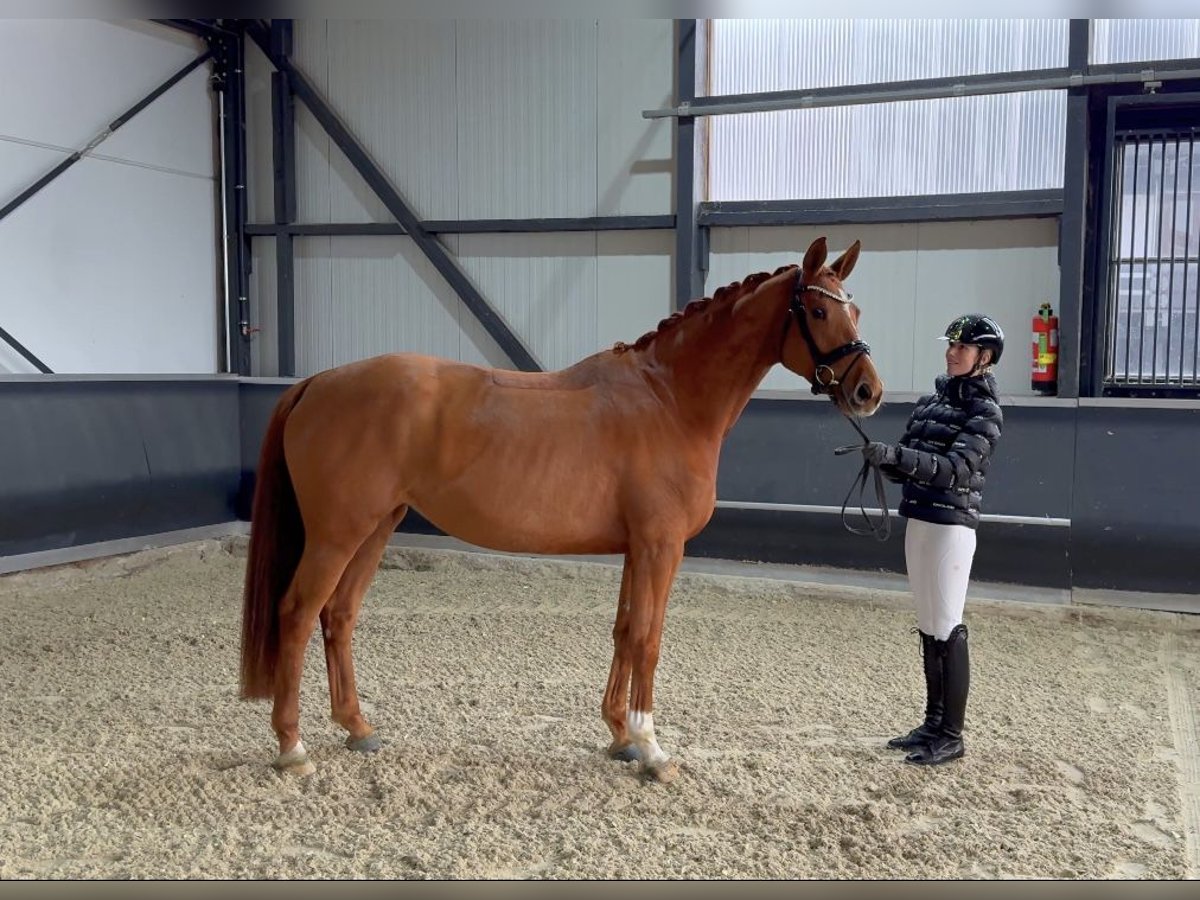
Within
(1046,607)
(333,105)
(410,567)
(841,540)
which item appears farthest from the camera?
(333,105)

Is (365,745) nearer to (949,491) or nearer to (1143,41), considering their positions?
(949,491)

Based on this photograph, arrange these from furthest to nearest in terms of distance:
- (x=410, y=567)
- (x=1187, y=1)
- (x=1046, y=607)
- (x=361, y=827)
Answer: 1. (x=410, y=567)
2. (x=1046, y=607)
3. (x=361, y=827)
4. (x=1187, y=1)

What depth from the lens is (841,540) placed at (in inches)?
220

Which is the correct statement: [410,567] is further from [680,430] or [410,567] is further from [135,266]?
[680,430]

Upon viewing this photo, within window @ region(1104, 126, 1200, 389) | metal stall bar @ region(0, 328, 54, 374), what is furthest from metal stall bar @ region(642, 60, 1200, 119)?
metal stall bar @ region(0, 328, 54, 374)

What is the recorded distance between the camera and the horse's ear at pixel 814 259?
2.61 m

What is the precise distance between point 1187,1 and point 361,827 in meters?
2.38

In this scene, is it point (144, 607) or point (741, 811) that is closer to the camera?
point (741, 811)

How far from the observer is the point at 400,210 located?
6883 mm

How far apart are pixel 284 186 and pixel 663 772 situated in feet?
19.6

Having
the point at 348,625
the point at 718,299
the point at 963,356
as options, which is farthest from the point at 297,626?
the point at 963,356

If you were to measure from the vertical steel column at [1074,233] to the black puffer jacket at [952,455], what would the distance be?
2527 mm

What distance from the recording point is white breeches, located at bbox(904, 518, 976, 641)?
287cm

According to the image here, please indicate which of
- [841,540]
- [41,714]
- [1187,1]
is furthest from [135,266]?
[1187,1]
